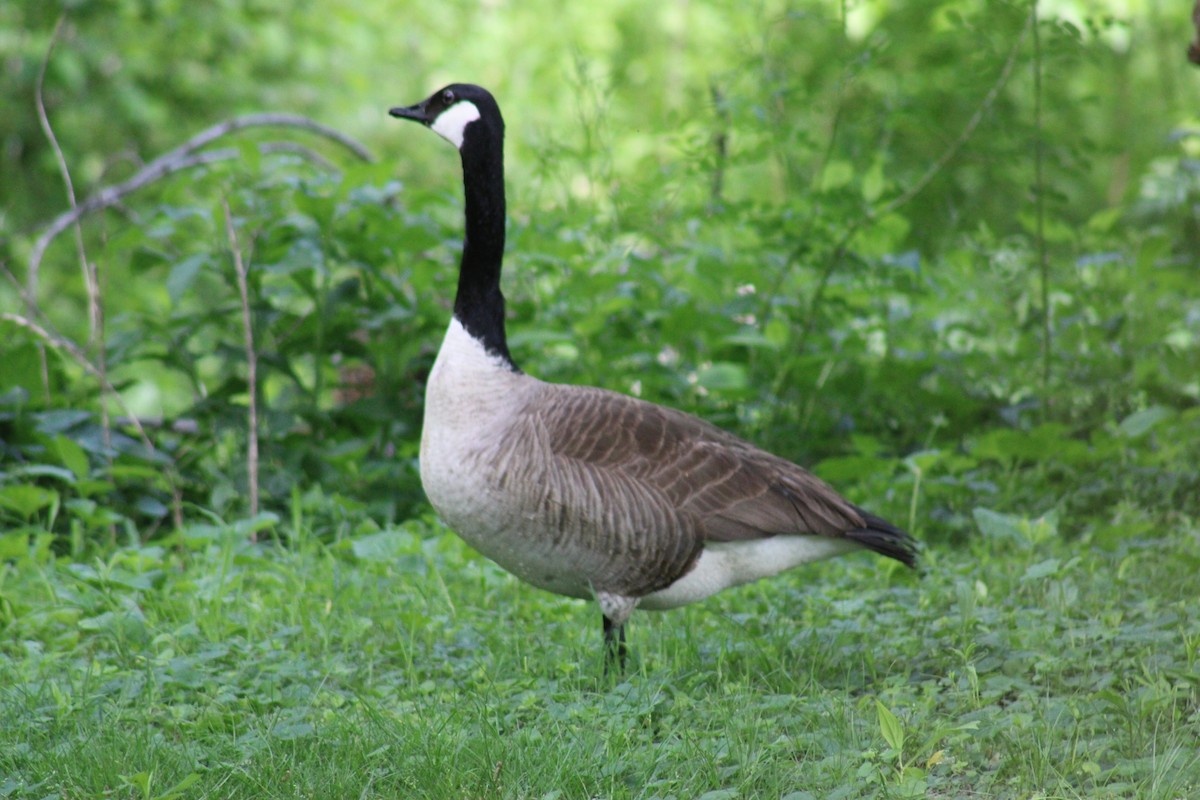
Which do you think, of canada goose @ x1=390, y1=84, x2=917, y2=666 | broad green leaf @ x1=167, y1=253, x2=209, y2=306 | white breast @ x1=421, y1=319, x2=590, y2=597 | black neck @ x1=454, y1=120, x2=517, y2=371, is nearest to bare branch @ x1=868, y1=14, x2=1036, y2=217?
canada goose @ x1=390, y1=84, x2=917, y2=666

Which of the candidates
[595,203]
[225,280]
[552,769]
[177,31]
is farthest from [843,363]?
[177,31]

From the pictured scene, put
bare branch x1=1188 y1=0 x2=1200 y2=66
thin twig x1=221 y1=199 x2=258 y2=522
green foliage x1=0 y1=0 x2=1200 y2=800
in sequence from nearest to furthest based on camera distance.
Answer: green foliage x1=0 y1=0 x2=1200 y2=800, bare branch x1=1188 y1=0 x2=1200 y2=66, thin twig x1=221 y1=199 x2=258 y2=522

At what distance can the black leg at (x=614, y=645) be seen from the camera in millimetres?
3777

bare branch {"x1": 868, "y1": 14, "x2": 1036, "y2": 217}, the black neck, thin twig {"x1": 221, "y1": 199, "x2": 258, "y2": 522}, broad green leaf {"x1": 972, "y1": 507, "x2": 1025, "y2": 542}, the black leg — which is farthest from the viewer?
bare branch {"x1": 868, "y1": 14, "x2": 1036, "y2": 217}

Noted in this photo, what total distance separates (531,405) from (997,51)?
10.8 feet

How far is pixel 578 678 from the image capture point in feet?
12.0

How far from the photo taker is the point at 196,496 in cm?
607

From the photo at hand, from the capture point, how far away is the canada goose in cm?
370

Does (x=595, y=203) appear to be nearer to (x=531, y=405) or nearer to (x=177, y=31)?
(x=531, y=405)

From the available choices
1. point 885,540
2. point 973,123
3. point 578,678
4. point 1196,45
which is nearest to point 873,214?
point 973,123

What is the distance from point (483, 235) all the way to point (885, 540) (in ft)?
5.39

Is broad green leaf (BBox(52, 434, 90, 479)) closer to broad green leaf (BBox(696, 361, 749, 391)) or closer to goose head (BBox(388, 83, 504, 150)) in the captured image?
goose head (BBox(388, 83, 504, 150))

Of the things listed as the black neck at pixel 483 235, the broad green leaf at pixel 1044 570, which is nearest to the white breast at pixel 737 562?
the broad green leaf at pixel 1044 570

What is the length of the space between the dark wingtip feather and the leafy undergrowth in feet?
0.71
